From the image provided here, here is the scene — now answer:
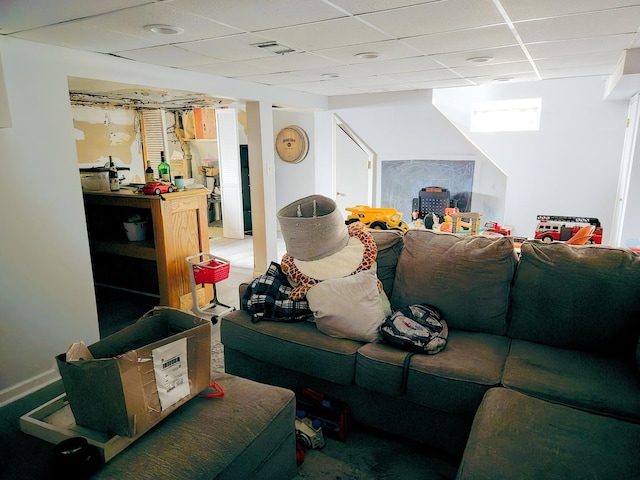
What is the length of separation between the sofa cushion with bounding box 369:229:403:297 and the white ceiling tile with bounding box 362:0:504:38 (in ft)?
3.79

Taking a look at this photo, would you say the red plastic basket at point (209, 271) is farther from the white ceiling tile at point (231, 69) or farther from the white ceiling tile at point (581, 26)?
the white ceiling tile at point (581, 26)

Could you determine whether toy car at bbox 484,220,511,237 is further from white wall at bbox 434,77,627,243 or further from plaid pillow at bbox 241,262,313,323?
plaid pillow at bbox 241,262,313,323

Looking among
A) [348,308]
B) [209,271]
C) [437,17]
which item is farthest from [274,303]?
[437,17]

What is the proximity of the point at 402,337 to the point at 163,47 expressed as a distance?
2.19 m

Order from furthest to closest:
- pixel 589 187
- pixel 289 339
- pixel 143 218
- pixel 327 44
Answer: pixel 589 187
pixel 143 218
pixel 327 44
pixel 289 339

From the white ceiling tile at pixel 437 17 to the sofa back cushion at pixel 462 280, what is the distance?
1127 mm

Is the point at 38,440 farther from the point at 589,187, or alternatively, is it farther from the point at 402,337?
the point at 589,187

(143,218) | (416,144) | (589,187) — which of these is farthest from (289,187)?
(589,187)

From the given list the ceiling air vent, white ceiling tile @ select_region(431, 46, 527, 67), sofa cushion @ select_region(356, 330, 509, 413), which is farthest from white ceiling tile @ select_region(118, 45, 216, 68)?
sofa cushion @ select_region(356, 330, 509, 413)

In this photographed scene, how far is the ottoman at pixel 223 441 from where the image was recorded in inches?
51.5

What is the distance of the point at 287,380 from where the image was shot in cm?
228

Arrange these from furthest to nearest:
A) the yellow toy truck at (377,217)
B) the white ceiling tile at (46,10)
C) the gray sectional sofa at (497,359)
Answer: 1. the yellow toy truck at (377,217)
2. the white ceiling tile at (46,10)
3. the gray sectional sofa at (497,359)

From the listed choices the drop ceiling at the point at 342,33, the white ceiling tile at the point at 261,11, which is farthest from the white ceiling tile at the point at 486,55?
the white ceiling tile at the point at 261,11

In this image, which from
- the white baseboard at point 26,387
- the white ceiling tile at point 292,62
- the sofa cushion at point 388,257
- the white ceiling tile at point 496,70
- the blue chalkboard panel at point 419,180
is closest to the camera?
the white baseboard at point 26,387
